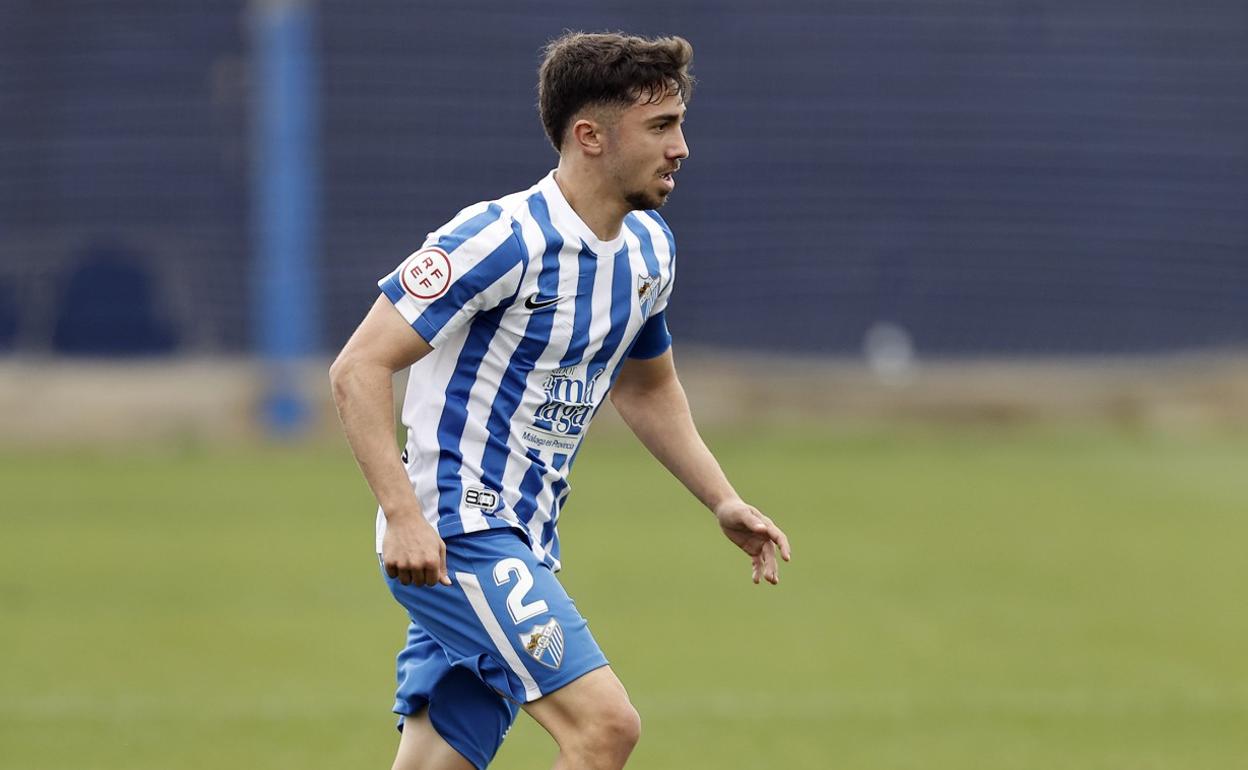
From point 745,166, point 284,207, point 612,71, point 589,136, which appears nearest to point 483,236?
point 589,136

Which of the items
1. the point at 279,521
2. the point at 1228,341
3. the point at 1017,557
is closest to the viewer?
the point at 1017,557

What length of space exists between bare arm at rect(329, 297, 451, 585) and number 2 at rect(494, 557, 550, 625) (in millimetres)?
142

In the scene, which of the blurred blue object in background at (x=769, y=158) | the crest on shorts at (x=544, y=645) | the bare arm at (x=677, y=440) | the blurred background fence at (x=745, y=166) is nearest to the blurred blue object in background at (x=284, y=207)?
the blurred background fence at (x=745, y=166)

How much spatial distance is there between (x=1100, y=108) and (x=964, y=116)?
4.86 ft

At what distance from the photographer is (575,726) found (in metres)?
4.12

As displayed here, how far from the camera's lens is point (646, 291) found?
4.50 meters

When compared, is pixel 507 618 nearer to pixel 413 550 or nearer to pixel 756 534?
pixel 413 550

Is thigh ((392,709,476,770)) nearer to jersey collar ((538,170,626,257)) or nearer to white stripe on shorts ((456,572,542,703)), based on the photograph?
white stripe on shorts ((456,572,542,703))

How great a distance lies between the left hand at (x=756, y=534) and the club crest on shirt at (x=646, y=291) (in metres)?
0.50

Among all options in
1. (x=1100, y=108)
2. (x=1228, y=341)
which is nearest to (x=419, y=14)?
(x=1100, y=108)

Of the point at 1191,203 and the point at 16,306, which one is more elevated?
the point at 1191,203

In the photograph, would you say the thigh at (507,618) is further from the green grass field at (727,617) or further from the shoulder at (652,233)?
the green grass field at (727,617)

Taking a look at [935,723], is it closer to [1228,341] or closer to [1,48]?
[1228,341]

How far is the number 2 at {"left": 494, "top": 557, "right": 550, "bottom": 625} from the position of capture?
4.17 meters
